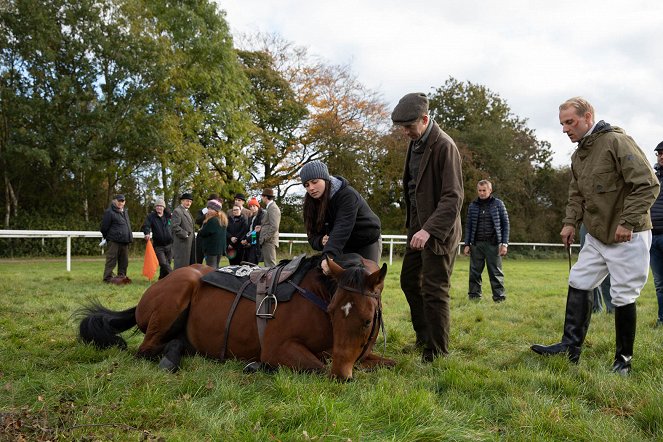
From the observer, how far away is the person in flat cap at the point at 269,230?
983cm

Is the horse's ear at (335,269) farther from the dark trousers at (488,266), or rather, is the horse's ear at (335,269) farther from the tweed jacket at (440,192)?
the dark trousers at (488,266)

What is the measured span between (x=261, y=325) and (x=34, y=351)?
221 centimetres

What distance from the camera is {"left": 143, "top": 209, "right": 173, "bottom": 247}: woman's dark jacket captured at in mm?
11031

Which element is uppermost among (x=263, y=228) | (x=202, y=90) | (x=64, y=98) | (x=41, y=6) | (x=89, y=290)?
(x=41, y=6)

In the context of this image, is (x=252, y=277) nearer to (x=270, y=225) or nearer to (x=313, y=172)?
(x=313, y=172)

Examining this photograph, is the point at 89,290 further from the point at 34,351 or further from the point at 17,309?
the point at 34,351

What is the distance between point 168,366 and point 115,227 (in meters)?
8.20

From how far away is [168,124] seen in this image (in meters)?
23.3

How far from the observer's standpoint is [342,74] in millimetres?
30609

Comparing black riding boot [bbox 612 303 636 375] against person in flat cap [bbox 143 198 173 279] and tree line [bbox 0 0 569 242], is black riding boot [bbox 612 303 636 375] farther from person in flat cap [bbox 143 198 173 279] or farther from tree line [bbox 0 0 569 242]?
tree line [bbox 0 0 569 242]

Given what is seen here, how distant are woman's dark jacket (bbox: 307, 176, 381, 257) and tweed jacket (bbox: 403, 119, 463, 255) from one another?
0.48 m

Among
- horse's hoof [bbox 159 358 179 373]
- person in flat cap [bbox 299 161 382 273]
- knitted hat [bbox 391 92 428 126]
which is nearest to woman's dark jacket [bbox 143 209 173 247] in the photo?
person in flat cap [bbox 299 161 382 273]

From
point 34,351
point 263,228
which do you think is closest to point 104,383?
point 34,351

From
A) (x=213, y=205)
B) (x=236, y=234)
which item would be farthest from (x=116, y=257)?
(x=213, y=205)
